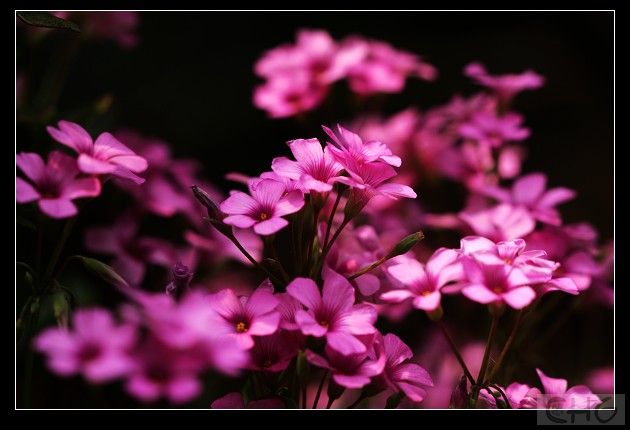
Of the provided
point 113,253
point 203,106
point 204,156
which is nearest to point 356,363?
point 113,253

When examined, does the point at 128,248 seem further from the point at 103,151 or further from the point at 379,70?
the point at 379,70

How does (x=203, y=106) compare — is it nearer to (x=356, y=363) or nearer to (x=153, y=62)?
(x=153, y=62)

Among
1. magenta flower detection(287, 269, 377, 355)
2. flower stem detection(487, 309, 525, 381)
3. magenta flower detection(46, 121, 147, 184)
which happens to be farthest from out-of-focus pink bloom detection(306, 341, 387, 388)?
magenta flower detection(46, 121, 147, 184)

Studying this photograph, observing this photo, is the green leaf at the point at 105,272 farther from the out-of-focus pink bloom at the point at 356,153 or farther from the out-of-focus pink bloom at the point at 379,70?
the out-of-focus pink bloom at the point at 379,70

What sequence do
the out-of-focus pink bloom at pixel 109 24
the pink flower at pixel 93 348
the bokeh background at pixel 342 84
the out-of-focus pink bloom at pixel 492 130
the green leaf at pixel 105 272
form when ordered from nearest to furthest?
the pink flower at pixel 93 348, the green leaf at pixel 105 272, the out-of-focus pink bloom at pixel 492 130, the out-of-focus pink bloom at pixel 109 24, the bokeh background at pixel 342 84

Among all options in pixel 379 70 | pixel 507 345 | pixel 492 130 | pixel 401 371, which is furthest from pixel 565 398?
pixel 379 70

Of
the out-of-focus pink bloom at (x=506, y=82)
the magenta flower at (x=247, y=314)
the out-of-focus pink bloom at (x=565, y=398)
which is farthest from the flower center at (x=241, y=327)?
the out-of-focus pink bloom at (x=506, y=82)

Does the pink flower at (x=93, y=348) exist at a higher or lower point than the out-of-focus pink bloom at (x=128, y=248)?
higher
